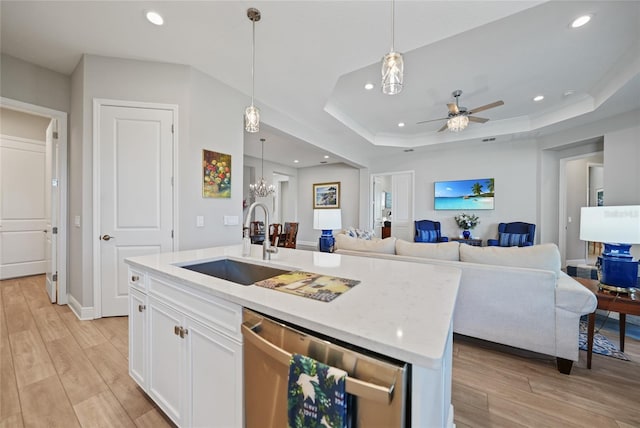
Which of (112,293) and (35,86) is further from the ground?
(35,86)

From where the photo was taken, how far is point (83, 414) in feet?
4.87

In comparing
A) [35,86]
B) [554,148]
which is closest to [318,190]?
[554,148]

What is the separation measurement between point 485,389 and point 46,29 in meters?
4.64

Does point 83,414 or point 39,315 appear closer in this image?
point 83,414

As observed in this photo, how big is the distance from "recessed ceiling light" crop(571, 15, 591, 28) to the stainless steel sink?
136 inches

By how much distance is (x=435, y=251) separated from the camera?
2.34 metres

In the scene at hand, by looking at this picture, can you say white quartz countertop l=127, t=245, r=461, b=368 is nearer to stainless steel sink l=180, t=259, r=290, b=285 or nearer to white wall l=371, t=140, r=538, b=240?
stainless steel sink l=180, t=259, r=290, b=285

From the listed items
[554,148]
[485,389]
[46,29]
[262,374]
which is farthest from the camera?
[554,148]

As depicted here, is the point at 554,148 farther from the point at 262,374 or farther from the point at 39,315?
the point at 39,315

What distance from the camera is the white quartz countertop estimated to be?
0.65 metres

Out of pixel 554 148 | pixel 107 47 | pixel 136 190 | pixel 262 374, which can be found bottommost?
pixel 262 374

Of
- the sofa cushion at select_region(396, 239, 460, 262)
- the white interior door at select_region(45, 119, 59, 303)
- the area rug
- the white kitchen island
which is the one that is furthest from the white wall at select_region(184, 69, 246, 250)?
the area rug

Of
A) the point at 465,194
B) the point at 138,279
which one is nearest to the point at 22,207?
the point at 138,279

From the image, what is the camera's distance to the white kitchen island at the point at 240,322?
69 centimetres
